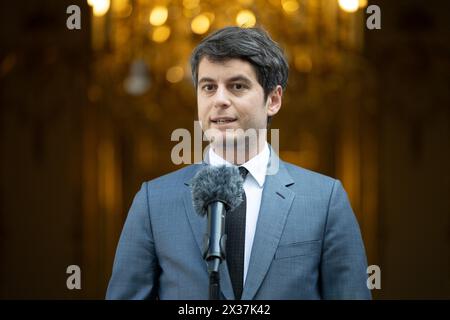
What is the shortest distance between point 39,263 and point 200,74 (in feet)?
11.5

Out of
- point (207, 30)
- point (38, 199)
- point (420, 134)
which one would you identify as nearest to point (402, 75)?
point (420, 134)

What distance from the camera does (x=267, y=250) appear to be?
1.68 metres

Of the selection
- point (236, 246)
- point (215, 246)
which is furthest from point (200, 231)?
point (215, 246)

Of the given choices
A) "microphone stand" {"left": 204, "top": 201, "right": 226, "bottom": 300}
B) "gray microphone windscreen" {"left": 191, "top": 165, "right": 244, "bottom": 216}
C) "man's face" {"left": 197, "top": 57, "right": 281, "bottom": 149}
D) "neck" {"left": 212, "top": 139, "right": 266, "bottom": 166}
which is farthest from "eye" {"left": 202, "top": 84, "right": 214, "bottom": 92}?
"microphone stand" {"left": 204, "top": 201, "right": 226, "bottom": 300}

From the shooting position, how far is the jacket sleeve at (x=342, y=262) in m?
1.69

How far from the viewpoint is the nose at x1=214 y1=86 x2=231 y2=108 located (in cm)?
168

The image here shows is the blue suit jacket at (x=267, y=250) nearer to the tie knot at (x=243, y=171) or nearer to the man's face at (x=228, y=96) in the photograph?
the tie knot at (x=243, y=171)

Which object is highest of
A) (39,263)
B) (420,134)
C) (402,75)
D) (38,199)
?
(402,75)

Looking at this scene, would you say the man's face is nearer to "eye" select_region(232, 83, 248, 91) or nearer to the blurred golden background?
"eye" select_region(232, 83, 248, 91)

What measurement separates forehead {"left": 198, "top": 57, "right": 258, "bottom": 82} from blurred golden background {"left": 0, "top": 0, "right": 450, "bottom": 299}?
2.93 meters

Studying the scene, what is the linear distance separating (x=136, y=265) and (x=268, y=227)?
0.30 meters

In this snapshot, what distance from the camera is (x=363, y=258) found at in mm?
1729

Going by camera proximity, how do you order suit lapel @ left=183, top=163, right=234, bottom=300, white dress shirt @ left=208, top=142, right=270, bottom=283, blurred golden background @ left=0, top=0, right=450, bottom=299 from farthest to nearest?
blurred golden background @ left=0, top=0, right=450, bottom=299
white dress shirt @ left=208, top=142, right=270, bottom=283
suit lapel @ left=183, top=163, right=234, bottom=300

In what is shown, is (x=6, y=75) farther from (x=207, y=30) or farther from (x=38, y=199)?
(x=207, y=30)
